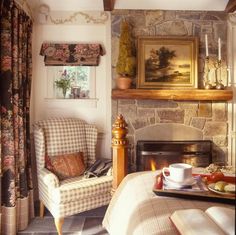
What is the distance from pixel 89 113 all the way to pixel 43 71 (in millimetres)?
743

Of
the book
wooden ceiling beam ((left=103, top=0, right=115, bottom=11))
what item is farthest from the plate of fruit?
wooden ceiling beam ((left=103, top=0, right=115, bottom=11))

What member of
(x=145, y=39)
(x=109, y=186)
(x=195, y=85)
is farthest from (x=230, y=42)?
(x=109, y=186)

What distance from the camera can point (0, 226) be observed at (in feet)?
8.16

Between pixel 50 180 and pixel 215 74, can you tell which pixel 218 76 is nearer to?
pixel 215 74

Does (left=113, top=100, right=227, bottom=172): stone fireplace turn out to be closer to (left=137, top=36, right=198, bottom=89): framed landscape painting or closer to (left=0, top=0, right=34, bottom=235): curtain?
(left=137, top=36, right=198, bottom=89): framed landscape painting

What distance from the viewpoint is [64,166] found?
9.49ft

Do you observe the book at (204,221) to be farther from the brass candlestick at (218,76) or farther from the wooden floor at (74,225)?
the brass candlestick at (218,76)

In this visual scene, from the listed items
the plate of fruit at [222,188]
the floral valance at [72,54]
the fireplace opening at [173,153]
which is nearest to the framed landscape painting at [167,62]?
the floral valance at [72,54]

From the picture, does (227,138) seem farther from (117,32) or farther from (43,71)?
(43,71)

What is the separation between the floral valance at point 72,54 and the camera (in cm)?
337

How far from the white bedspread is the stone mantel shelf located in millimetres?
1739

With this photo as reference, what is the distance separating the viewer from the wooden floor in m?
2.66

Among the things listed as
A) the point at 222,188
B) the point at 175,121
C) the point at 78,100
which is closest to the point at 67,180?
the point at 78,100

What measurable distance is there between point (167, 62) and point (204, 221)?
2908mm
